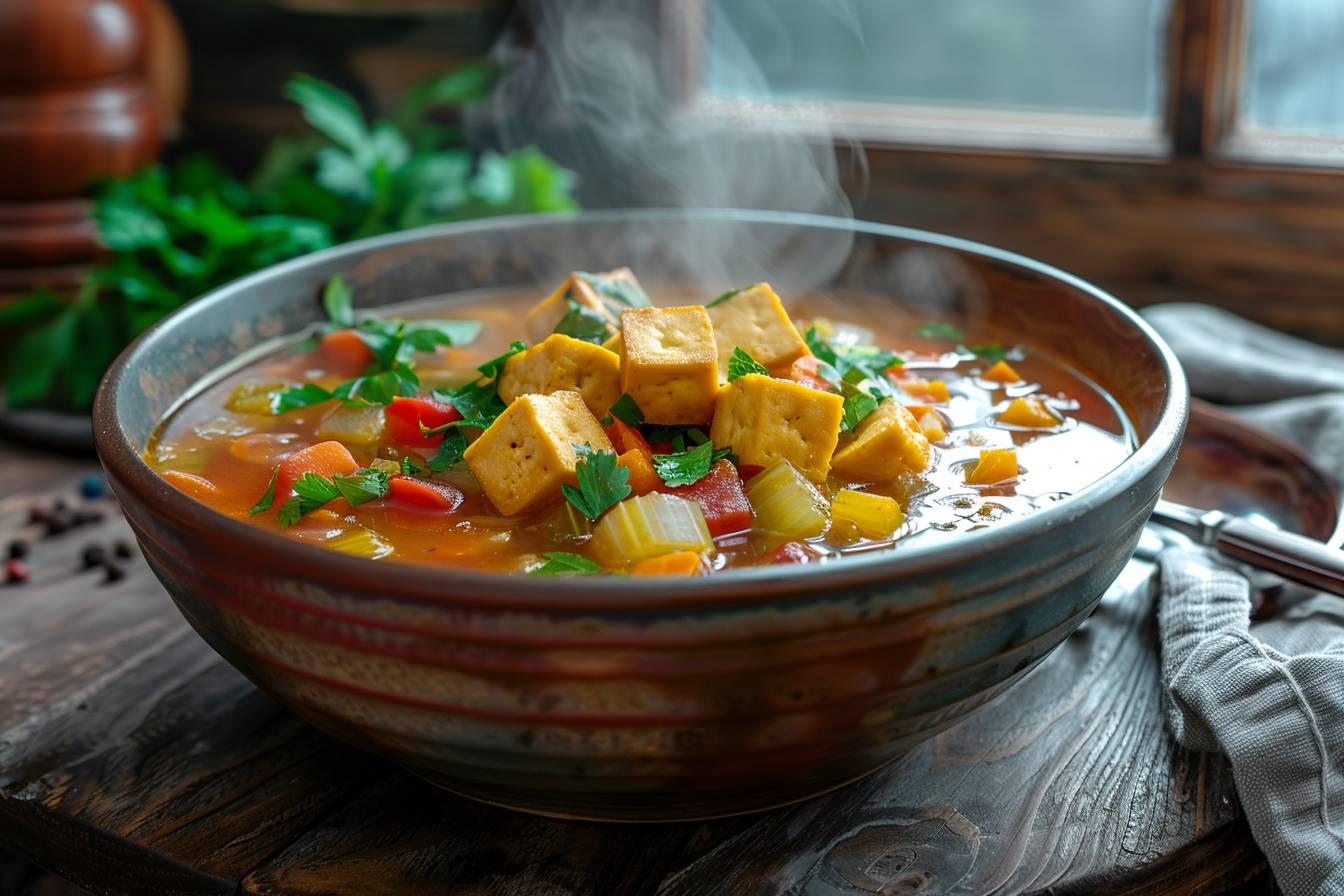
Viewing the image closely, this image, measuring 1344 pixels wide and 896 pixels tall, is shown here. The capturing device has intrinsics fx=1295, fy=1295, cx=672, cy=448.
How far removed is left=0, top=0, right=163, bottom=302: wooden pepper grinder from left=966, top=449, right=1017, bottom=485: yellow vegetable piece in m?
3.03

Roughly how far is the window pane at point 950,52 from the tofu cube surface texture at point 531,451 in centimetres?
276

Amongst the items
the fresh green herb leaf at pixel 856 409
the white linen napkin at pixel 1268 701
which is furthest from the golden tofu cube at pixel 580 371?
the white linen napkin at pixel 1268 701

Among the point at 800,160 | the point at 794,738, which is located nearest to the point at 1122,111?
the point at 800,160

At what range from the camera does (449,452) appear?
1.86m

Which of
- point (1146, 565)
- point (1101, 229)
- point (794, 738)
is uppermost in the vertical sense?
point (794, 738)

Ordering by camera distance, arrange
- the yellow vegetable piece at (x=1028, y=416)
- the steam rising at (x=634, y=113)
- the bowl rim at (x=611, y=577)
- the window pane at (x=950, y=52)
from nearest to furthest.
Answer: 1. the bowl rim at (x=611, y=577)
2. the yellow vegetable piece at (x=1028, y=416)
3. the window pane at (x=950, y=52)
4. the steam rising at (x=634, y=113)

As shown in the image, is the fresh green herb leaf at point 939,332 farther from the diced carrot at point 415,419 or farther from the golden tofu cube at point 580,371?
the diced carrot at point 415,419

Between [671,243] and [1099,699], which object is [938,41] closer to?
[671,243]

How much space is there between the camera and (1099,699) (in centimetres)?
184

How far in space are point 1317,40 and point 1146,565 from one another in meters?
2.25

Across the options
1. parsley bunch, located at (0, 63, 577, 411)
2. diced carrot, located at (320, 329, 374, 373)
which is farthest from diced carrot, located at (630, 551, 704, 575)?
A: parsley bunch, located at (0, 63, 577, 411)

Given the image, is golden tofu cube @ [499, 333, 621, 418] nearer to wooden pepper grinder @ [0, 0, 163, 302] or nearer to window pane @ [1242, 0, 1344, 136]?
wooden pepper grinder @ [0, 0, 163, 302]

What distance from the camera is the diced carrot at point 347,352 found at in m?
2.36

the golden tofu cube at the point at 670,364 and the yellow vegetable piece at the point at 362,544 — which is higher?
the golden tofu cube at the point at 670,364
